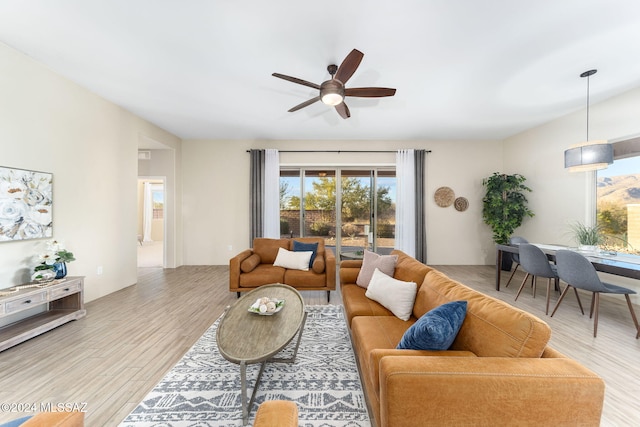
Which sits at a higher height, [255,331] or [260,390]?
[255,331]

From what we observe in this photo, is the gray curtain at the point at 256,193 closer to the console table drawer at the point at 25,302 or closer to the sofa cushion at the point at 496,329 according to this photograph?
the console table drawer at the point at 25,302

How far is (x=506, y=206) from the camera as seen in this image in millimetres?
4805

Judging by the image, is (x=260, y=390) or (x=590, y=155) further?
(x=590, y=155)

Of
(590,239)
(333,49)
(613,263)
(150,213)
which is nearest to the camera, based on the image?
(333,49)

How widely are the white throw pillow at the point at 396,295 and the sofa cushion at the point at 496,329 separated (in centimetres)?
33

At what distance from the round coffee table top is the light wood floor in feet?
2.19

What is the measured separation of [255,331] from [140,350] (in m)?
1.28

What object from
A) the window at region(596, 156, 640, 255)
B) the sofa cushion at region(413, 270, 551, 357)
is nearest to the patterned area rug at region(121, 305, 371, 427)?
the sofa cushion at region(413, 270, 551, 357)

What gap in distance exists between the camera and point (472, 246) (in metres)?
5.55

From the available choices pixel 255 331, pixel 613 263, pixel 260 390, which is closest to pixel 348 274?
pixel 255 331

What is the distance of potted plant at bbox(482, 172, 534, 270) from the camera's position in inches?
189

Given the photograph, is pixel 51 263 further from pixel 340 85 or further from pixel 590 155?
pixel 590 155

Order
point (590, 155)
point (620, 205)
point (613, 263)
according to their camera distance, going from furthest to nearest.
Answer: point (620, 205) → point (590, 155) → point (613, 263)

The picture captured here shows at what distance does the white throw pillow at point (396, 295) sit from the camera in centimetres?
195
